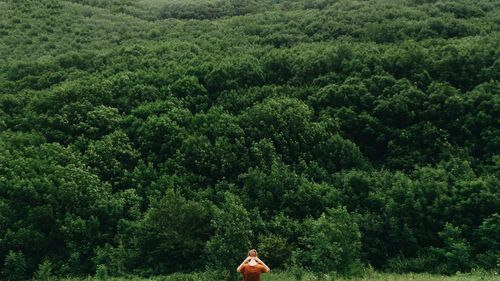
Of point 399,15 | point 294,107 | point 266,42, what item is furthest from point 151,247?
point 399,15

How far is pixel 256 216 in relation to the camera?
46969 millimetres

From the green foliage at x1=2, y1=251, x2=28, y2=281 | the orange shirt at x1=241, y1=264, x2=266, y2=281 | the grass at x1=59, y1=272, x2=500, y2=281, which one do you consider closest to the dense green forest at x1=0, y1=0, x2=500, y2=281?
the green foliage at x1=2, y1=251, x2=28, y2=281

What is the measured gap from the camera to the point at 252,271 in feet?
56.4

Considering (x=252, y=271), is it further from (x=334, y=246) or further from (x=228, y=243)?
(x=228, y=243)

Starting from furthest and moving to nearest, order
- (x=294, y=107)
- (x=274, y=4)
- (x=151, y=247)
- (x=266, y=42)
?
(x=274, y=4), (x=266, y=42), (x=294, y=107), (x=151, y=247)

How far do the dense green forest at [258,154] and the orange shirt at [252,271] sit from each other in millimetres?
13664

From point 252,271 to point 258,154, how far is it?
3638cm

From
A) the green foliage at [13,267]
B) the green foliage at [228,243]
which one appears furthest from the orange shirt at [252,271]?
the green foliage at [13,267]

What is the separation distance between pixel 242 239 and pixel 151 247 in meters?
11.1

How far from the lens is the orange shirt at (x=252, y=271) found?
56.4ft

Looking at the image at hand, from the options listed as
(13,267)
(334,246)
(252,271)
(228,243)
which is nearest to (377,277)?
(334,246)

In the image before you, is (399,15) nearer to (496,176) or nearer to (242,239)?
(496,176)

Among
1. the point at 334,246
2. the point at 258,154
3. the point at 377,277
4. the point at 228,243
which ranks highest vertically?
the point at 377,277

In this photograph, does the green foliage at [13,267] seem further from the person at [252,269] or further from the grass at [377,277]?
the person at [252,269]
